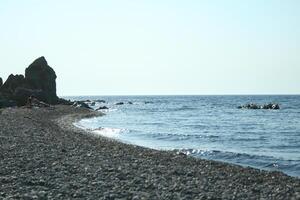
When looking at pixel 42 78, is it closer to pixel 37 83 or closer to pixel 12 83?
pixel 37 83

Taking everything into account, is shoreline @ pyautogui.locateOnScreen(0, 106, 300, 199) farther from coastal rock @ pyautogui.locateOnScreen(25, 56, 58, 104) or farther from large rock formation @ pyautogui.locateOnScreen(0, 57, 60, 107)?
coastal rock @ pyautogui.locateOnScreen(25, 56, 58, 104)

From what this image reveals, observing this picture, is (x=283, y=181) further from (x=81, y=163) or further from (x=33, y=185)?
(x=33, y=185)

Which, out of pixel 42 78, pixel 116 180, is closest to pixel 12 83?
pixel 42 78

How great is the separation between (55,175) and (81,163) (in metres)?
2.79

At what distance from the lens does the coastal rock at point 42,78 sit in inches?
3917

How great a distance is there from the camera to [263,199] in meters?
13.0

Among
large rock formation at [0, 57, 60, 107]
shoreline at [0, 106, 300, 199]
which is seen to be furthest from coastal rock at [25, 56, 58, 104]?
shoreline at [0, 106, 300, 199]

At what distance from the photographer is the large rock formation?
91.3m

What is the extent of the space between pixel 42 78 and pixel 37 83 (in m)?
2.70

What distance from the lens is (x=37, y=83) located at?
9975cm

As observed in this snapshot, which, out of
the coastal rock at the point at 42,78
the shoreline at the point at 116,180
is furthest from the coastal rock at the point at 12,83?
the shoreline at the point at 116,180

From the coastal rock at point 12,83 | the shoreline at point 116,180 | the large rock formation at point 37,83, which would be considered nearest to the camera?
the shoreline at point 116,180

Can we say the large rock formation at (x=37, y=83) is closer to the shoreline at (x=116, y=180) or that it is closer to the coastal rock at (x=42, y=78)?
the coastal rock at (x=42, y=78)

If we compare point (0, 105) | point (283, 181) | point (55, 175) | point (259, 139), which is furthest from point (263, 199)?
point (0, 105)
